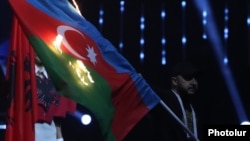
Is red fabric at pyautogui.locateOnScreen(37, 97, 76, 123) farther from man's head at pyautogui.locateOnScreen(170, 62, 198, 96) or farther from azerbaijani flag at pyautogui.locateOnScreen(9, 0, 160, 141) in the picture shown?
man's head at pyautogui.locateOnScreen(170, 62, 198, 96)

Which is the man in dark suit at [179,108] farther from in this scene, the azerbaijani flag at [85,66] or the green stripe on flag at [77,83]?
the green stripe on flag at [77,83]

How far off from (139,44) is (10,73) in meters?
3.09

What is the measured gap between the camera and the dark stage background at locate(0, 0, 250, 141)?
5.34 metres

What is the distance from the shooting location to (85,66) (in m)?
2.43

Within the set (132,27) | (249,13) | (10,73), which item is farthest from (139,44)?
(10,73)

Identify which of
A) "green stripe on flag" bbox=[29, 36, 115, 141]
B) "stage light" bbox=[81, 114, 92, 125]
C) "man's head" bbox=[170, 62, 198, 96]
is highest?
"stage light" bbox=[81, 114, 92, 125]

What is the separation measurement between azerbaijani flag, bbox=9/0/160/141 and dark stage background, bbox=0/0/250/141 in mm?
2672

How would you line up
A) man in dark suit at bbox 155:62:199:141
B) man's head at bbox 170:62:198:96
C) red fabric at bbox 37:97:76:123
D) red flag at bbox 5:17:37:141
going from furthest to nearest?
1. man's head at bbox 170:62:198:96
2. man in dark suit at bbox 155:62:199:141
3. red fabric at bbox 37:97:76:123
4. red flag at bbox 5:17:37:141

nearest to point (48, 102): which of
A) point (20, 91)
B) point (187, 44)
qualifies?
point (20, 91)

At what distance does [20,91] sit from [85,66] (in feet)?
1.18

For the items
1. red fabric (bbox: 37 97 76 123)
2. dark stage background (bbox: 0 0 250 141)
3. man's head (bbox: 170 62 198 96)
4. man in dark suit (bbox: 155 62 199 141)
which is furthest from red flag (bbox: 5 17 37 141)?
dark stage background (bbox: 0 0 250 141)

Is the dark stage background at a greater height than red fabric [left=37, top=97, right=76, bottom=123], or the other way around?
the dark stage background

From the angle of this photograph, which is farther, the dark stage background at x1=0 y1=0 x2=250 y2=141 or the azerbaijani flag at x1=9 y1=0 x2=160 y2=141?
the dark stage background at x1=0 y1=0 x2=250 y2=141

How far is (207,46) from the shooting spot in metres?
5.41
